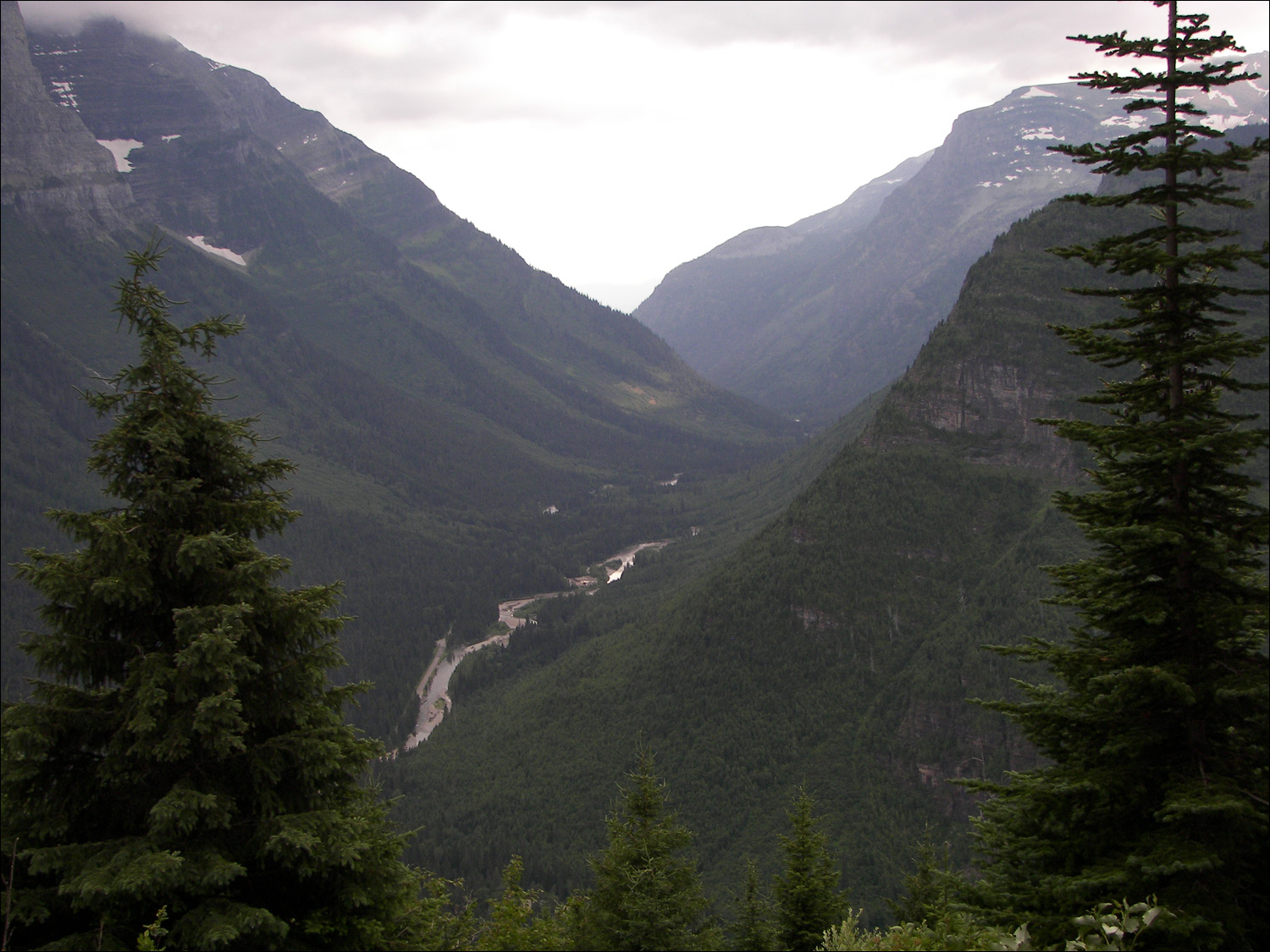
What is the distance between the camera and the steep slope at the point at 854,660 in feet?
308

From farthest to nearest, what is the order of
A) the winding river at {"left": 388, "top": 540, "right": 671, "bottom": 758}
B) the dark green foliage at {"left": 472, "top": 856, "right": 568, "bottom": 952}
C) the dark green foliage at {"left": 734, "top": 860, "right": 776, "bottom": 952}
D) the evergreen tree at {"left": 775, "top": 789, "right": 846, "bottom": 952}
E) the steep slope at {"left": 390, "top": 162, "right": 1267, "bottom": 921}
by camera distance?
the winding river at {"left": 388, "top": 540, "right": 671, "bottom": 758} < the steep slope at {"left": 390, "top": 162, "right": 1267, "bottom": 921} < the evergreen tree at {"left": 775, "top": 789, "right": 846, "bottom": 952} < the dark green foliage at {"left": 734, "top": 860, "right": 776, "bottom": 952} < the dark green foliage at {"left": 472, "top": 856, "right": 568, "bottom": 952}

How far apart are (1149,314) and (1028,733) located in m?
9.57

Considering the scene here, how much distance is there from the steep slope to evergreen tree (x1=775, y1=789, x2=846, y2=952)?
1925 inches

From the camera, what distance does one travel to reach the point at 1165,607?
1658 centimetres

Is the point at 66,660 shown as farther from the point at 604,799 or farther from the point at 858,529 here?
the point at 858,529

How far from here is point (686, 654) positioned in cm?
12238

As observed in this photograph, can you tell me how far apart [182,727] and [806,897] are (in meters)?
26.2

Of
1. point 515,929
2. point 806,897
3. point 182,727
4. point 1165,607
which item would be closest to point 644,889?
point 515,929

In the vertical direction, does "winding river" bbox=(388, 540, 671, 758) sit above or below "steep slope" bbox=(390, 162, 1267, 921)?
below

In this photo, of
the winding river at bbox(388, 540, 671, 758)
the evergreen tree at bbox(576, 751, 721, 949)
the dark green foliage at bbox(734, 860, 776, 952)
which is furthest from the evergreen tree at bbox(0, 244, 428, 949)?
the winding river at bbox(388, 540, 671, 758)

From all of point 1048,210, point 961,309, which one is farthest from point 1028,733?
point 1048,210

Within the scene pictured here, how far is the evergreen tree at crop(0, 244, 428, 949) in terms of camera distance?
15.1 metres

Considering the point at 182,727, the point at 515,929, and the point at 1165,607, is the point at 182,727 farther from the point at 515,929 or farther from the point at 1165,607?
the point at 1165,607

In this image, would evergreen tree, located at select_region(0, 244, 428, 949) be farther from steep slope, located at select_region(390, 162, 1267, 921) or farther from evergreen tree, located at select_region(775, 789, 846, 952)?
steep slope, located at select_region(390, 162, 1267, 921)
